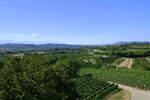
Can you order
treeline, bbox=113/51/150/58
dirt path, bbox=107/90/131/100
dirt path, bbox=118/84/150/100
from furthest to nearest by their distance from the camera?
treeline, bbox=113/51/150/58 < dirt path, bbox=107/90/131/100 < dirt path, bbox=118/84/150/100

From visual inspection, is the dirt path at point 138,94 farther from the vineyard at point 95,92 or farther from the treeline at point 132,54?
the treeline at point 132,54

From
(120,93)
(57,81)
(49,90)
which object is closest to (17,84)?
(49,90)

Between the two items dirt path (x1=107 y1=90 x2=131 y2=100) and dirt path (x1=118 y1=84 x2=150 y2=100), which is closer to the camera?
dirt path (x1=118 y1=84 x2=150 y2=100)

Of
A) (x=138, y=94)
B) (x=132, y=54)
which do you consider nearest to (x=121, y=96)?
(x=138, y=94)

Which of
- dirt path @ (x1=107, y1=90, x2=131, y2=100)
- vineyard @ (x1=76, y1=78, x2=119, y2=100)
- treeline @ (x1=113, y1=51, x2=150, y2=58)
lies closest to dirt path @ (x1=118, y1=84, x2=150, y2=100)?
dirt path @ (x1=107, y1=90, x2=131, y2=100)

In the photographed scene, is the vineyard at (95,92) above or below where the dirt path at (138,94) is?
above

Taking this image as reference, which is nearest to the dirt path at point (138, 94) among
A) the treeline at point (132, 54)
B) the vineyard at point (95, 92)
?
the vineyard at point (95, 92)

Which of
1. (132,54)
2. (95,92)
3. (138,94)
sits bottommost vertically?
(138,94)

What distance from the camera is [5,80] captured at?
24719 millimetres

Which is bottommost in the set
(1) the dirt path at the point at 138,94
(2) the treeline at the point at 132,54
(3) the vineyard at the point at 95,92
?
(1) the dirt path at the point at 138,94

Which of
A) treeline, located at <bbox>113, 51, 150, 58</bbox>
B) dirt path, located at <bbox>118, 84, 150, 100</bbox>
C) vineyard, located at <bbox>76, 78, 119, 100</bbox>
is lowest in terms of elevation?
dirt path, located at <bbox>118, 84, 150, 100</bbox>

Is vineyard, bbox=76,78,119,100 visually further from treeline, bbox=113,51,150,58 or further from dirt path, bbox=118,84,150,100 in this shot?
treeline, bbox=113,51,150,58

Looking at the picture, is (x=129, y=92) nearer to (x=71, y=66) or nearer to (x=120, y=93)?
(x=120, y=93)

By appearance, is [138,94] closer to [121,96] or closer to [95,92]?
[121,96]
